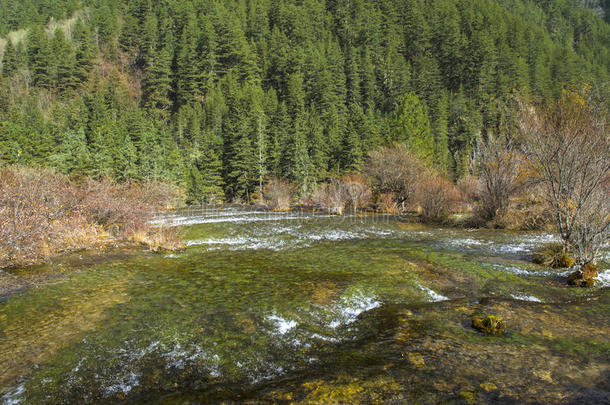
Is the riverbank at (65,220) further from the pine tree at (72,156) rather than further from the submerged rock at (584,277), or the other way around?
the pine tree at (72,156)

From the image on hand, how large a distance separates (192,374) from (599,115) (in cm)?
1492

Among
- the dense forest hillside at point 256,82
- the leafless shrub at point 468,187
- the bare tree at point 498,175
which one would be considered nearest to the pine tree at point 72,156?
the dense forest hillside at point 256,82

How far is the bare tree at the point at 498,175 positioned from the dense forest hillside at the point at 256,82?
53.2 feet

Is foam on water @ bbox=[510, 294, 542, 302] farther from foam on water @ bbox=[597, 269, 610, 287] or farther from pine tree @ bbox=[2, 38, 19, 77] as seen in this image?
pine tree @ bbox=[2, 38, 19, 77]

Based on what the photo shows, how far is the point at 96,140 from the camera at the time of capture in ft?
159

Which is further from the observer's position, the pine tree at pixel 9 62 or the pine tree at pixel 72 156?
the pine tree at pixel 9 62

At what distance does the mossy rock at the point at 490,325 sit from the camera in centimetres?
617

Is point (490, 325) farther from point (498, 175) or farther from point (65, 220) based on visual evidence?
point (498, 175)

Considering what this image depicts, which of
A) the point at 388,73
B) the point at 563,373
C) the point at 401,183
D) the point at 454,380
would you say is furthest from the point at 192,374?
the point at 388,73

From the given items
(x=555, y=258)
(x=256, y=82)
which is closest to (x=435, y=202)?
(x=555, y=258)

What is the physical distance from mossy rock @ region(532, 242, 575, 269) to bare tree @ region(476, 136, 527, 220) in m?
8.39

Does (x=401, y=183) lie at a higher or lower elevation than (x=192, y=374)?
higher

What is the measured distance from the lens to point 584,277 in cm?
907

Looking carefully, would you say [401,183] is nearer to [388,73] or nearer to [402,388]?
[402,388]
